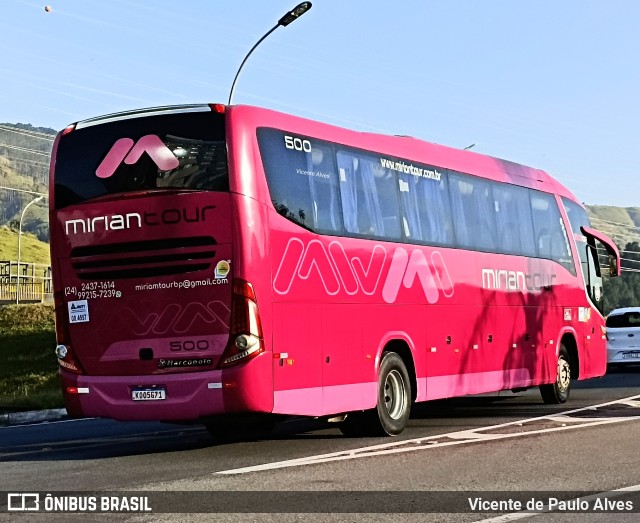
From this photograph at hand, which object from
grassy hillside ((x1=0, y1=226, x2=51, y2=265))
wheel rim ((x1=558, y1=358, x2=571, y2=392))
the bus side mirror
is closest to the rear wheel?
wheel rim ((x1=558, y1=358, x2=571, y2=392))

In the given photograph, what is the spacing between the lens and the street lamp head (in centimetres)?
2784

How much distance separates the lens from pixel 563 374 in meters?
19.6

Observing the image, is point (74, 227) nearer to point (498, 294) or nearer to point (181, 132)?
point (181, 132)

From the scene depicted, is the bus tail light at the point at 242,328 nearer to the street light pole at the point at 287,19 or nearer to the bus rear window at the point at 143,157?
the bus rear window at the point at 143,157

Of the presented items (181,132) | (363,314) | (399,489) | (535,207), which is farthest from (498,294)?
(399,489)

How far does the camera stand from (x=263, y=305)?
12055mm

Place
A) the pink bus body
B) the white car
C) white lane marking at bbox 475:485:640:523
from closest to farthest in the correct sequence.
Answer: white lane marking at bbox 475:485:640:523, the pink bus body, the white car

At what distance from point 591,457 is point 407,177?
505 centimetres

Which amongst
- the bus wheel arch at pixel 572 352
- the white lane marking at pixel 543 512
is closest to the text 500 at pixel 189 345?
the white lane marking at pixel 543 512

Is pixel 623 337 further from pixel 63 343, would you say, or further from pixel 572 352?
pixel 63 343

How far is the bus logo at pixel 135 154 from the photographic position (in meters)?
12.3

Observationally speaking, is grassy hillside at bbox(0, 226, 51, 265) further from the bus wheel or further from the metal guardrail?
the bus wheel

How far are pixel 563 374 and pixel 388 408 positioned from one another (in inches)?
246

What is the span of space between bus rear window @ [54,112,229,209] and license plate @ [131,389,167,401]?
210cm
